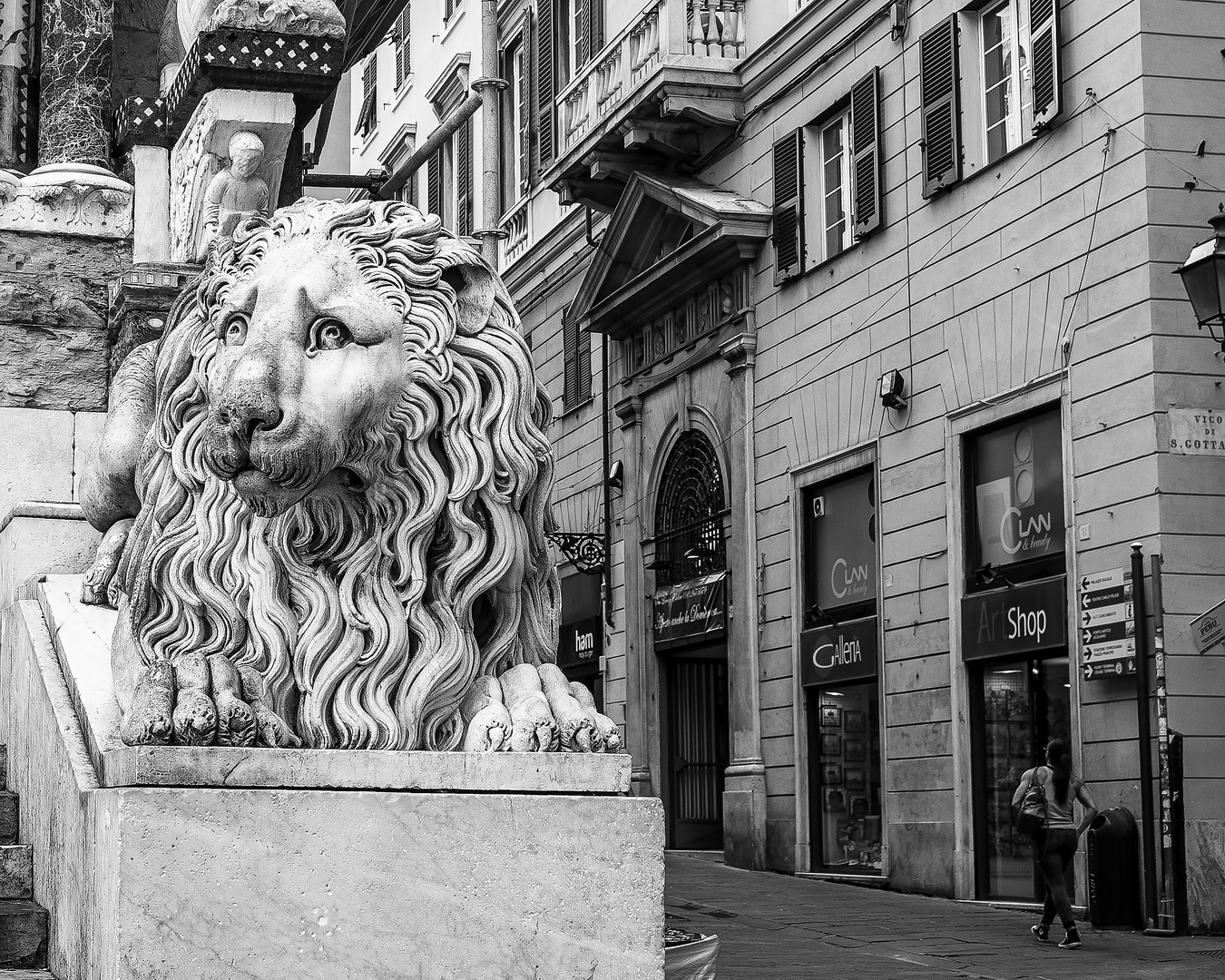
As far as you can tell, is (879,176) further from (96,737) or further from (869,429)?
(96,737)

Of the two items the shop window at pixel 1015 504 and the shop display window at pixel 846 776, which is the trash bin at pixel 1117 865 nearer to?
the shop window at pixel 1015 504

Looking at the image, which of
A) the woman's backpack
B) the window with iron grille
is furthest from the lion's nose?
the window with iron grille

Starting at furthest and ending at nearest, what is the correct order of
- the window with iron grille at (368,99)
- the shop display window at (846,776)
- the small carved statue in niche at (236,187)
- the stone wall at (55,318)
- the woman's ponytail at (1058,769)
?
the window with iron grille at (368,99) → the shop display window at (846,776) → the woman's ponytail at (1058,769) → the stone wall at (55,318) → the small carved statue in niche at (236,187)

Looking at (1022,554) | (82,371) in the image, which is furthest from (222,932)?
(1022,554)

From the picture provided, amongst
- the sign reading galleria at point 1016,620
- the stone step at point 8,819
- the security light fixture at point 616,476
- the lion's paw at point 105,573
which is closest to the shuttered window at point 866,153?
the sign reading galleria at point 1016,620

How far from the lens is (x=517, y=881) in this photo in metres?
3.71

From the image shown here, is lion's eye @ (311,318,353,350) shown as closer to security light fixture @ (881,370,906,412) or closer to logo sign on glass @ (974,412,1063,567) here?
logo sign on glass @ (974,412,1063,567)

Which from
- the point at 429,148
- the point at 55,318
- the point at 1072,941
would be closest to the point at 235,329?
the point at 55,318

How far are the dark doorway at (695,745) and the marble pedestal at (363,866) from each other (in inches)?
744

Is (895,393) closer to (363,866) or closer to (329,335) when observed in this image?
(329,335)

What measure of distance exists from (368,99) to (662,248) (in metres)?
16.2

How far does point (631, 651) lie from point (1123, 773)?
1028 cm

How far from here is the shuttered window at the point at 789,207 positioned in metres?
19.6

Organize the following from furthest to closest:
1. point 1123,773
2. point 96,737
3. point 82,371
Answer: point 1123,773 → point 82,371 → point 96,737
